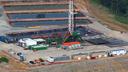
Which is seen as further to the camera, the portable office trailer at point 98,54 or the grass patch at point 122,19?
the grass patch at point 122,19

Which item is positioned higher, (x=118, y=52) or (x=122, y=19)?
(x=118, y=52)

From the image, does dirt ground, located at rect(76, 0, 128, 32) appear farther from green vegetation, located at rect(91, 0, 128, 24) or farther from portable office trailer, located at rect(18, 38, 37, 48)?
portable office trailer, located at rect(18, 38, 37, 48)

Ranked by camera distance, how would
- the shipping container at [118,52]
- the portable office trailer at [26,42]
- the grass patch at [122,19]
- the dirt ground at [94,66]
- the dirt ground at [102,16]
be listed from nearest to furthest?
1. the dirt ground at [94,66]
2. the shipping container at [118,52]
3. the portable office trailer at [26,42]
4. the dirt ground at [102,16]
5. the grass patch at [122,19]

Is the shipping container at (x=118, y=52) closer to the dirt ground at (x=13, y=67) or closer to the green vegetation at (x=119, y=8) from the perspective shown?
the dirt ground at (x=13, y=67)

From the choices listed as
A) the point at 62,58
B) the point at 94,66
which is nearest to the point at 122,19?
the point at 62,58

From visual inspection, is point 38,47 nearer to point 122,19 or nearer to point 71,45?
point 71,45

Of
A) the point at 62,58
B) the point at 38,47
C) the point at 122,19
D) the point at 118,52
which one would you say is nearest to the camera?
the point at 62,58

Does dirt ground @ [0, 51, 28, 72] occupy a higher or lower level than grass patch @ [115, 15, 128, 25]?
higher

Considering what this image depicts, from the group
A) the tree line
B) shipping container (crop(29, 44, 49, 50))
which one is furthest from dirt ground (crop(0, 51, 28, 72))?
the tree line

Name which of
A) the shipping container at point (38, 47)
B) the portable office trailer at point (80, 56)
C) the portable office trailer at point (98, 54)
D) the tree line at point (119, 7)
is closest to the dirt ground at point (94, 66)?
the portable office trailer at point (80, 56)
